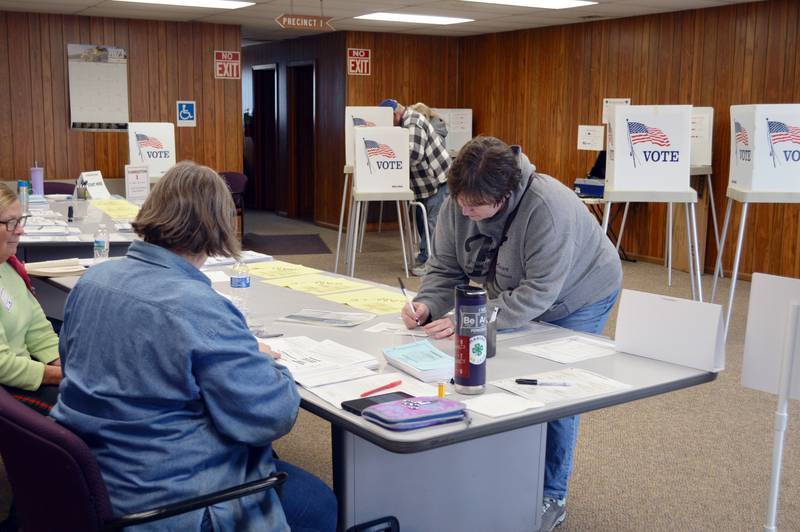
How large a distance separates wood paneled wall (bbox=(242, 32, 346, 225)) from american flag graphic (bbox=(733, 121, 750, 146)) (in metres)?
5.64

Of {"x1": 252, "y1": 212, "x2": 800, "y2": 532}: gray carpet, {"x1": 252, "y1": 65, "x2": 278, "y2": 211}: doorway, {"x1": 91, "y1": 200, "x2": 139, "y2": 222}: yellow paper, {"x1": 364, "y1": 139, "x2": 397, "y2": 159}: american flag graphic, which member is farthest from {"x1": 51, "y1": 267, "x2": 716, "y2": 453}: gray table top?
{"x1": 252, "y1": 65, "x2": 278, "y2": 211}: doorway

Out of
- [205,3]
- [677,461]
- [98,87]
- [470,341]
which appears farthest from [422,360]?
[98,87]

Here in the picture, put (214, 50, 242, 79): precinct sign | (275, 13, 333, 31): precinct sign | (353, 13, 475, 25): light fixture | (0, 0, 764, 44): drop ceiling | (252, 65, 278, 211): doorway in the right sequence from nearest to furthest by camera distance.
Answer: (275, 13, 333, 31): precinct sign
(0, 0, 764, 44): drop ceiling
(353, 13, 475, 25): light fixture
(214, 50, 242, 79): precinct sign
(252, 65, 278, 211): doorway

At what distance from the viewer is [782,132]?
200 inches

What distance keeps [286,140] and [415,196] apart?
15.5 ft

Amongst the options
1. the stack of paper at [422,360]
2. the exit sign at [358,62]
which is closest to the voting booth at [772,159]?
the stack of paper at [422,360]

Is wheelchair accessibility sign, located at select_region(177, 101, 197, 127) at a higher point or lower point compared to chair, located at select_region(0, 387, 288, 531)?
higher

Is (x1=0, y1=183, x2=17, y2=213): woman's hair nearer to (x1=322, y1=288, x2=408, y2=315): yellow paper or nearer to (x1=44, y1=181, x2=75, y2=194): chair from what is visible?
(x1=322, y1=288, x2=408, y2=315): yellow paper

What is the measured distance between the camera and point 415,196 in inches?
293

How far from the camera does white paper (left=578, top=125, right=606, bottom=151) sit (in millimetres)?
8758

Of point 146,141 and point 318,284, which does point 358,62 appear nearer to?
point 146,141

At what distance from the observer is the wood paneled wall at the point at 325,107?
1031 cm

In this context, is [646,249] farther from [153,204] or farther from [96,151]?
[153,204]

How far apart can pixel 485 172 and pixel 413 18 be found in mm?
6937
